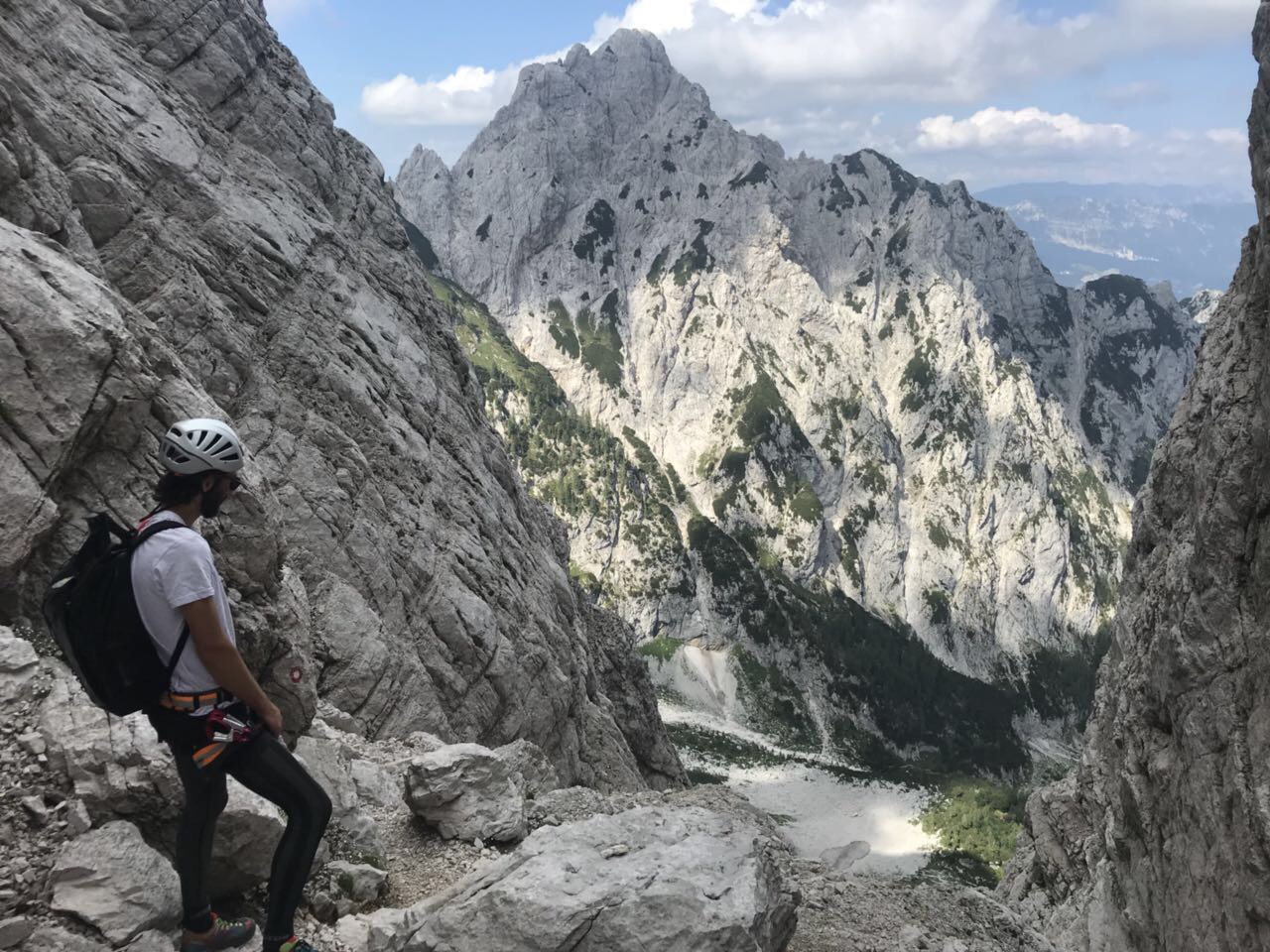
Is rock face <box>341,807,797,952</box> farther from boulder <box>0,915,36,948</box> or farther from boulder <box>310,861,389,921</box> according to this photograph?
boulder <box>0,915,36,948</box>

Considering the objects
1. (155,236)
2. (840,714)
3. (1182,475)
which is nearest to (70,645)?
(1182,475)

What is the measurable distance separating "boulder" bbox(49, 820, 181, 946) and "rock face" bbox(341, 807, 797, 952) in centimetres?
237

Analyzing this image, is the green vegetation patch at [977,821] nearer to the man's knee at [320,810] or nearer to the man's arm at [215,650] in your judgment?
the man's knee at [320,810]

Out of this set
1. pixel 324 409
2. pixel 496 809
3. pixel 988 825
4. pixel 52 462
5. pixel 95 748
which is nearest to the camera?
pixel 95 748

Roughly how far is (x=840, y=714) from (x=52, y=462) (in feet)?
621

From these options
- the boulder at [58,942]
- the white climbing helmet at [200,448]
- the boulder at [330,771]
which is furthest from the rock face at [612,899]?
the white climbing helmet at [200,448]

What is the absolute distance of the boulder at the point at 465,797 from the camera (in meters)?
14.7

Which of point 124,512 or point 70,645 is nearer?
point 70,645

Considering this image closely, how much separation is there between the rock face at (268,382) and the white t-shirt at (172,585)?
533 cm

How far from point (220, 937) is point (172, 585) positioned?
12.4ft

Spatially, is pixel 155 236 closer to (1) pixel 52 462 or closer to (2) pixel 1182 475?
(1) pixel 52 462

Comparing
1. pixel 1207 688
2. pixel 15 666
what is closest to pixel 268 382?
pixel 15 666

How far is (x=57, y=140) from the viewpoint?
91.9ft

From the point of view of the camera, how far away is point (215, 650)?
690 centimetres
